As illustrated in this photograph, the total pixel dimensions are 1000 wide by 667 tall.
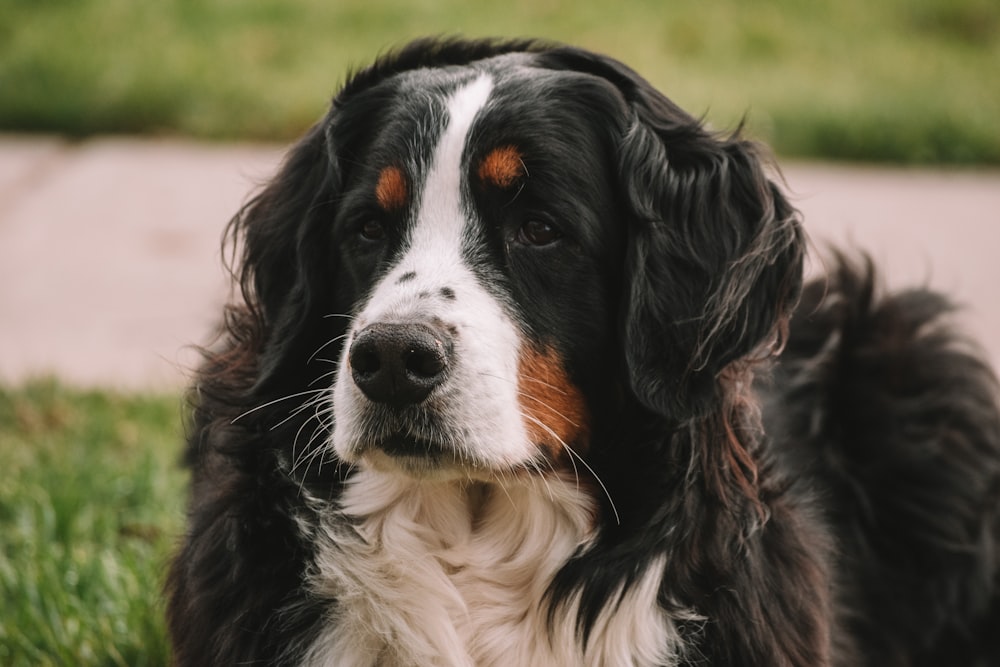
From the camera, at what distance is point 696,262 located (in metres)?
3.12

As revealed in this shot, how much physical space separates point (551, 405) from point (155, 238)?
5259mm

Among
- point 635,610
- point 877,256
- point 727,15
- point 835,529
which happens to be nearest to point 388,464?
point 635,610

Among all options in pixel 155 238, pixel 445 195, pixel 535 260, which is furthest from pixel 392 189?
pixel 155 238

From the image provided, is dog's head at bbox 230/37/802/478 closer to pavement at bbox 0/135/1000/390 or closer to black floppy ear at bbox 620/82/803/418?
black floppy ear at bbox 620/82/803/418

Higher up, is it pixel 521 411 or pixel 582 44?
pixel 521 411

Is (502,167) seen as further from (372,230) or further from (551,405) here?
(551,405)

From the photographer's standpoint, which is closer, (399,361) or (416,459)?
(399,361)

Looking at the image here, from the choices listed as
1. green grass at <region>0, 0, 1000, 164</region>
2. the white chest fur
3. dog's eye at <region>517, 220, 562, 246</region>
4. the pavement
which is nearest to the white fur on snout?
dog's eye at <region>517, 220, 562, 246</region>

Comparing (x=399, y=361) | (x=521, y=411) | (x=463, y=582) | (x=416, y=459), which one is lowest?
(x=463, y=582)

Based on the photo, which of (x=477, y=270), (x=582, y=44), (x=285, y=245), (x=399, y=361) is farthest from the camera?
(x=582, y=44)

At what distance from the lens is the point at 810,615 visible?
3.25 metres

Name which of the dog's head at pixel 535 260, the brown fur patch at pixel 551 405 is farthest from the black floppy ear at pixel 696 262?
the brown fur patch at pixel 551 405

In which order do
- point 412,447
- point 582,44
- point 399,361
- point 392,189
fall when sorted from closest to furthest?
point 399,361 < point 412,447 < point 392,189 < point 582,44

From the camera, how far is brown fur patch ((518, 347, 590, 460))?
9.61 ft
